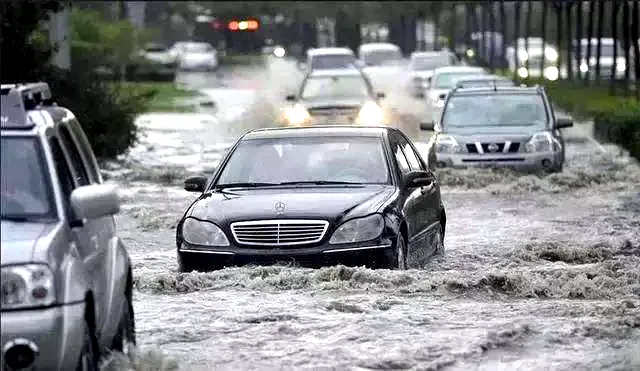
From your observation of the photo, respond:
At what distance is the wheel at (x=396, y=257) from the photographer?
1465 centimetres

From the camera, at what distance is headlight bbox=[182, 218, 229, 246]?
575 inches

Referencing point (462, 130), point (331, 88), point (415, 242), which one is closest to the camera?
point (415, 242)

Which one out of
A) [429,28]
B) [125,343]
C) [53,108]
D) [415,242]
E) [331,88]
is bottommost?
[429,28]

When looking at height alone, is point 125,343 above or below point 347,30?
above

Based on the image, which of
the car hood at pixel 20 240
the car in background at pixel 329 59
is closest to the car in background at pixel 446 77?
the car in background at pixel 329 59

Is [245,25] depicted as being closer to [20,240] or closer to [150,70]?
[150,70]

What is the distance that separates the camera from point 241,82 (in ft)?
260

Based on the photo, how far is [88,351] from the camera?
9008 mm

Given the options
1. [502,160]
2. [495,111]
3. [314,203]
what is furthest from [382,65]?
[314,203]

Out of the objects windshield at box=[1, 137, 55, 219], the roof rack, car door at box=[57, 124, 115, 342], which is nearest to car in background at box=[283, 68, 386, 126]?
car door at box=[57, 124, 115, 342]

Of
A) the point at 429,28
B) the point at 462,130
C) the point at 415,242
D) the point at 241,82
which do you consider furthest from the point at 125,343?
the point at 429,28

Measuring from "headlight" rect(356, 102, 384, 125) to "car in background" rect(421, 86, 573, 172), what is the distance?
590cm

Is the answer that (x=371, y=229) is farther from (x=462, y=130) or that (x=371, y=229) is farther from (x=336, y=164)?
(x=462, y=130)

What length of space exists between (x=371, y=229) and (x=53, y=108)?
487 centimetres
